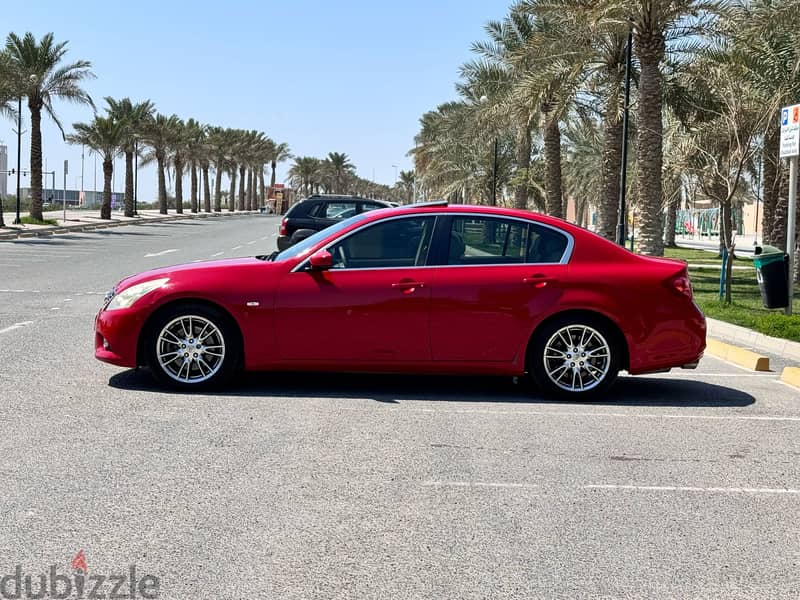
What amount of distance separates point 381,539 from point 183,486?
1.33m

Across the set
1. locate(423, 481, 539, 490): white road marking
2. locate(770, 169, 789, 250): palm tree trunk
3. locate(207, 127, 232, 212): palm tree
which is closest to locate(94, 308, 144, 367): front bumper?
locate(423, 481, 539, 490): white road marking

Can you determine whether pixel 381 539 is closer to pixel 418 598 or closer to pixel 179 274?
pixel 418 598

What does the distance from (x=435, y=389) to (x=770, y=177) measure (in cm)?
2267

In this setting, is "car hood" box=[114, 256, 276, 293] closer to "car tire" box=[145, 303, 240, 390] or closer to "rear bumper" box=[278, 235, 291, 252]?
"car tire" box=[145, 303, 240, 390]

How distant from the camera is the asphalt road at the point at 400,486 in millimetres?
4258

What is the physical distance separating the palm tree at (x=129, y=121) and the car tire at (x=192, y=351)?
64510mm

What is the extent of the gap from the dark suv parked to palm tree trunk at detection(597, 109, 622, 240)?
9.00 meters

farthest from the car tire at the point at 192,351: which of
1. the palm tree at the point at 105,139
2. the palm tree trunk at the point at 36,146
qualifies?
the palm tree at the point at 105,139

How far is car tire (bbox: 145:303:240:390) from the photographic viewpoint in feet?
26.9

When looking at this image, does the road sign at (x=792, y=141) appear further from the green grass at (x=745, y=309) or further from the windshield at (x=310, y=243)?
the windshield at (x=310, y=243)

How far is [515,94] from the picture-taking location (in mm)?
30250

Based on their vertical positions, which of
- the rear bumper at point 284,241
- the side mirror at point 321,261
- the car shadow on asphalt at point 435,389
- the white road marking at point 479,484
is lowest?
the white road marking at point 479,484

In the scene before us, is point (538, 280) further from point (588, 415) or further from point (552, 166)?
point (552, 166)

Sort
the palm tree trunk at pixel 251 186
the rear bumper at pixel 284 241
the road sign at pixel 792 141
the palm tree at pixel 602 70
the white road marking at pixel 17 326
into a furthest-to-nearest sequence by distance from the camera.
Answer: the palm tree trunk at pixel 251 186
the palm tree at pixel 602 70
the rear bumper at pixel 284 241
the road sign at pixel 792 141
the white road marking at pixel 17 326
